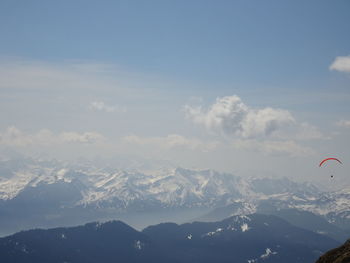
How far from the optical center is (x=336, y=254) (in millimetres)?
101000
